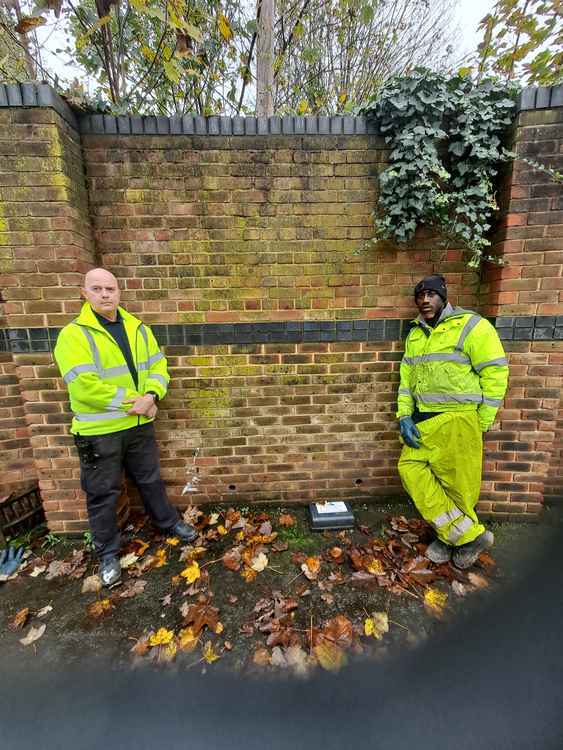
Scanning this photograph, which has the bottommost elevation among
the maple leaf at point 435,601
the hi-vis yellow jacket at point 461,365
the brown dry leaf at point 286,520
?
the maple leaf at point 435,601

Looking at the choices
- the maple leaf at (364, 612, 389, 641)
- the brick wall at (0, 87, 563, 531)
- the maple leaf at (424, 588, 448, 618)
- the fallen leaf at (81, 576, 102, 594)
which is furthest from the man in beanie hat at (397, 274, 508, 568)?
the fallen leaf at (81, 576, 102, 594)

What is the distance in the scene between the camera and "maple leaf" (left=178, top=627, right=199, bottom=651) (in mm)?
2059

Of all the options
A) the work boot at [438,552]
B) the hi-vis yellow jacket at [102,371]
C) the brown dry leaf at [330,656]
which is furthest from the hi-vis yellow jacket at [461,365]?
the hi-vis yellow jacket at [102,371]

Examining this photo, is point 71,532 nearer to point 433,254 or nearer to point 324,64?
point 433,254

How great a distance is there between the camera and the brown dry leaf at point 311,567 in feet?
8.21

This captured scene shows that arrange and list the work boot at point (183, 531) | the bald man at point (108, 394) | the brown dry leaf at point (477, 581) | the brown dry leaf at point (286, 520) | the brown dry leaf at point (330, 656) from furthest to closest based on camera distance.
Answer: the brown dry leaf at point (286, 520) < the work boot at point (183, 531) < the brown dry leaf at point (477, 581) < the bald man at point (108, 394) < the brown dry leaf at point (330, 656)

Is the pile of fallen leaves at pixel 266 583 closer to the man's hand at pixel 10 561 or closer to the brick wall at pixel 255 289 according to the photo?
the man's hand at pixel 10 561

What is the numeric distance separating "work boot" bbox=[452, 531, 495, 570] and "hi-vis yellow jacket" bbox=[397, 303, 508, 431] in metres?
0.88

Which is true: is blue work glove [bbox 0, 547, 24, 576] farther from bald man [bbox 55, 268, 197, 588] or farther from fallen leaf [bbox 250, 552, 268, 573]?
fallen leaf [bbox 250, 552, 268, 573]

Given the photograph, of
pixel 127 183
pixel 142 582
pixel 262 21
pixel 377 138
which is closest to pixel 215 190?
pixel 127 183

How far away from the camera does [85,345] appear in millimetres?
2322

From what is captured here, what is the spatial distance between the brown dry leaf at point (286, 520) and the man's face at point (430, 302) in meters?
2.18

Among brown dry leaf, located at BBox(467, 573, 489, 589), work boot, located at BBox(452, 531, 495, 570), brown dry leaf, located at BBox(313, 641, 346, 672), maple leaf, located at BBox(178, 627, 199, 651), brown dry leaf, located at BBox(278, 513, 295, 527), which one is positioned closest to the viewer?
brown dry leaf, located at BBox(313, 641, 346, 672)

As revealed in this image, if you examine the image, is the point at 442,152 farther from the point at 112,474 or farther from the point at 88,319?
the point at 112,474
